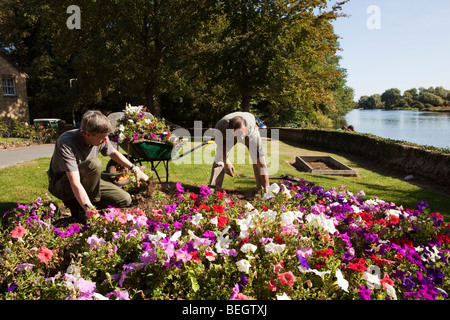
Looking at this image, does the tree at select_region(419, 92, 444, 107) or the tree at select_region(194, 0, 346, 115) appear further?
the tree at select_region(419, 92, 444, 107)

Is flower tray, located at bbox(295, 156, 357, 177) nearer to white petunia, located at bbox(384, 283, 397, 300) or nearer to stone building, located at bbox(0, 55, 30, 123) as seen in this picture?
white petunia, located at bbox(384, 283, 397, 300)

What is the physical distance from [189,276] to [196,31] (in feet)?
54.5

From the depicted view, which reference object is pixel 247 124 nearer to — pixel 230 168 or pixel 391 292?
pixel 230 168

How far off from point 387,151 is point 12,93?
85.6 feet

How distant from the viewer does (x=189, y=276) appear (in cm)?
216

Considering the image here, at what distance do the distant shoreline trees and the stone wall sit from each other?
201 feet

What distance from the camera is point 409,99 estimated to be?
88.0 metres

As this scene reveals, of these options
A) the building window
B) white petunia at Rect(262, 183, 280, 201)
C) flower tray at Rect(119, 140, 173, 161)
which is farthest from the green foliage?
white petunia at Rect(262, 183, 280, 201)

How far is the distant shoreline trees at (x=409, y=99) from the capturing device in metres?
75.8

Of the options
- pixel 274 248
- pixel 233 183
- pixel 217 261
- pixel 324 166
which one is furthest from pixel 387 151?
pixel 217 261

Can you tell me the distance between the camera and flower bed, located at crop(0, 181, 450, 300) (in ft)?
6.95
